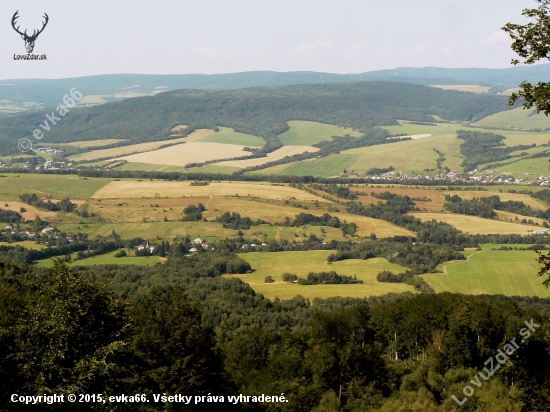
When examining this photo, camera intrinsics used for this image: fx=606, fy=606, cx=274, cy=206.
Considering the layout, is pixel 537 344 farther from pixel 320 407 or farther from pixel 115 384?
pixel 115 384

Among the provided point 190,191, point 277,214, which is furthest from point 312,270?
point 190,191

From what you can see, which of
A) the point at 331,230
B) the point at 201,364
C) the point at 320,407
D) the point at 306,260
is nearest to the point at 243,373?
the point at 320,407

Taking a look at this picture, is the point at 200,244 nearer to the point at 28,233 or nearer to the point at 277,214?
the point at 277,214

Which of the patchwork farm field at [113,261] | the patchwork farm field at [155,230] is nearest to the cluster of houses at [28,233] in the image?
the patchwork farm field at [155,230]

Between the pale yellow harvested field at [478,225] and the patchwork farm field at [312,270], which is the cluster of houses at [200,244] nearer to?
the patchwork farm field at [312,270]

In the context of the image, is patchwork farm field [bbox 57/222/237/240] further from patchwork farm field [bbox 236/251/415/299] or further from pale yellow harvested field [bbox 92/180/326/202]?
pale yellow harvested field [bbox 92/180/326/202]
